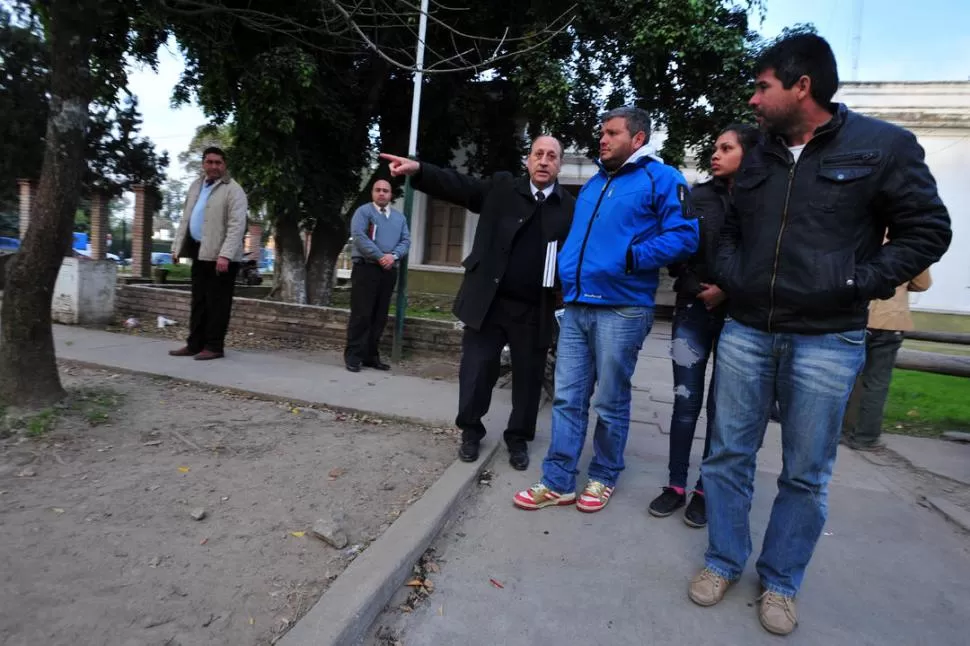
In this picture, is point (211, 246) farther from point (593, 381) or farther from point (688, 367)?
point (688, 367)

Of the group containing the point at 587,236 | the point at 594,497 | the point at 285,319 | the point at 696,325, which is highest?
the point at 587,236

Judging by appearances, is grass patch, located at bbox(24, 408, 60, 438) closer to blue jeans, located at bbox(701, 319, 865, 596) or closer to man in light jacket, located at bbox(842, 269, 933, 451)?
blue jeans, located at bbox(701, 319, 865, 596)

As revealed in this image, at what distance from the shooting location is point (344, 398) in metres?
4.43

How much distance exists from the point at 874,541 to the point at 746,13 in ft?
28.3

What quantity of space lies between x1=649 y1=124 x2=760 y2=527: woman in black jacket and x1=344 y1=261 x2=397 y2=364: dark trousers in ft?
11.0

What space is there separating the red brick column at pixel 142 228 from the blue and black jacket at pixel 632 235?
1137cm

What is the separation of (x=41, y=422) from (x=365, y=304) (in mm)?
2832

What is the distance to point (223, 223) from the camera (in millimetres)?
5270

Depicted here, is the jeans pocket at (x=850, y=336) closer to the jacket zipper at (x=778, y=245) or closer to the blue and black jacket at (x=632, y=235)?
the jacket zipper at (x=778, y=245)

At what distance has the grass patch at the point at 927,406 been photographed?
17.7 ft

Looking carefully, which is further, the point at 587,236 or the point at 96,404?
the point at 96,404

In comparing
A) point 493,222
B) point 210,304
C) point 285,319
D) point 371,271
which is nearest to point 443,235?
point 285,319

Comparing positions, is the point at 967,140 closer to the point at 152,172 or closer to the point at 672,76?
the point at 672,76

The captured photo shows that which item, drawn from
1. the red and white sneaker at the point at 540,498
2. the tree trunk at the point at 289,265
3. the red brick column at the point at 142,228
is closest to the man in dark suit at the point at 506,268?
the red and white sneaker at the point at 540,498
